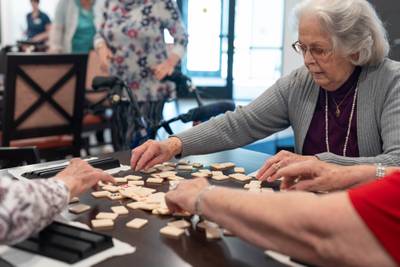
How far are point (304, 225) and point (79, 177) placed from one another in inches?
28.3

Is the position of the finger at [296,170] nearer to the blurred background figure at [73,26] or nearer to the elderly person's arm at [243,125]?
the elderly person's arm at [243,125]

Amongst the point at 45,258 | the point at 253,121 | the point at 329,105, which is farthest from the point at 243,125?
the point at 45,258

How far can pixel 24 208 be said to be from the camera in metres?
1.07

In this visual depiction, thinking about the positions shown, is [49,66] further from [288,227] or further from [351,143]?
[288,227]

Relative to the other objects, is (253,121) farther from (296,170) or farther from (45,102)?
(45,102)

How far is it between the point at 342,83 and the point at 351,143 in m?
0.24

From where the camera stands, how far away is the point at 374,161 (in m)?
1.71

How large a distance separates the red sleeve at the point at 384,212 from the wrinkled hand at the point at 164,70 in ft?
8.06

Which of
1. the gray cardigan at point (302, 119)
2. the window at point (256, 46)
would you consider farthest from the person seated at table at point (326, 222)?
the window at point (256, 46)

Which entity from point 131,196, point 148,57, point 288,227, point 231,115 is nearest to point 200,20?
point 148,57

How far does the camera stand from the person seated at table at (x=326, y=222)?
88cm

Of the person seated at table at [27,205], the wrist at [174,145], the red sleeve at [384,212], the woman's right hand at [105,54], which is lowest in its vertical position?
the wrist at [174,145]

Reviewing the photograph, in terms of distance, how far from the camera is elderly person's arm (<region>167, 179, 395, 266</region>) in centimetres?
90

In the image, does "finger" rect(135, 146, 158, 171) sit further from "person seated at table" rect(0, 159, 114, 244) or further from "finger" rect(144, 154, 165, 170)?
"person seated at table" rect(0, 159, 114, 244)
